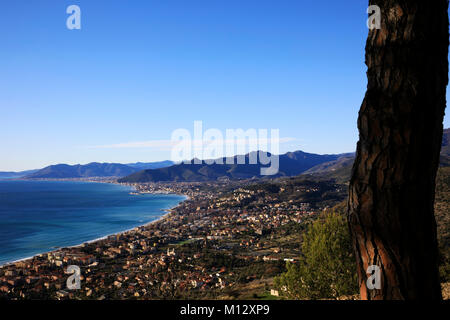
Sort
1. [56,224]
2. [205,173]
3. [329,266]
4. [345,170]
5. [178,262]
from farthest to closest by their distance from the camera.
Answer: [205,173] < [345,170] < [56,224] < [178,262] < [329,266]

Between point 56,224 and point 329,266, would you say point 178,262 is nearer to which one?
point 329,266

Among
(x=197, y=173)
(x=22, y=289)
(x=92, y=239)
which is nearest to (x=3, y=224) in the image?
(x=92, y=239)

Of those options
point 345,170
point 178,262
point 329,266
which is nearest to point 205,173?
point 345,170

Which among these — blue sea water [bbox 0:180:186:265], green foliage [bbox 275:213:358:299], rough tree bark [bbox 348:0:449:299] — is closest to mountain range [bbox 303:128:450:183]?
blue sea water [bbox 0:180:186:265]

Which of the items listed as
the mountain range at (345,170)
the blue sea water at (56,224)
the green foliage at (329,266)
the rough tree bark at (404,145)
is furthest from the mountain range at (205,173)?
the rough tree bark at (404,145)
